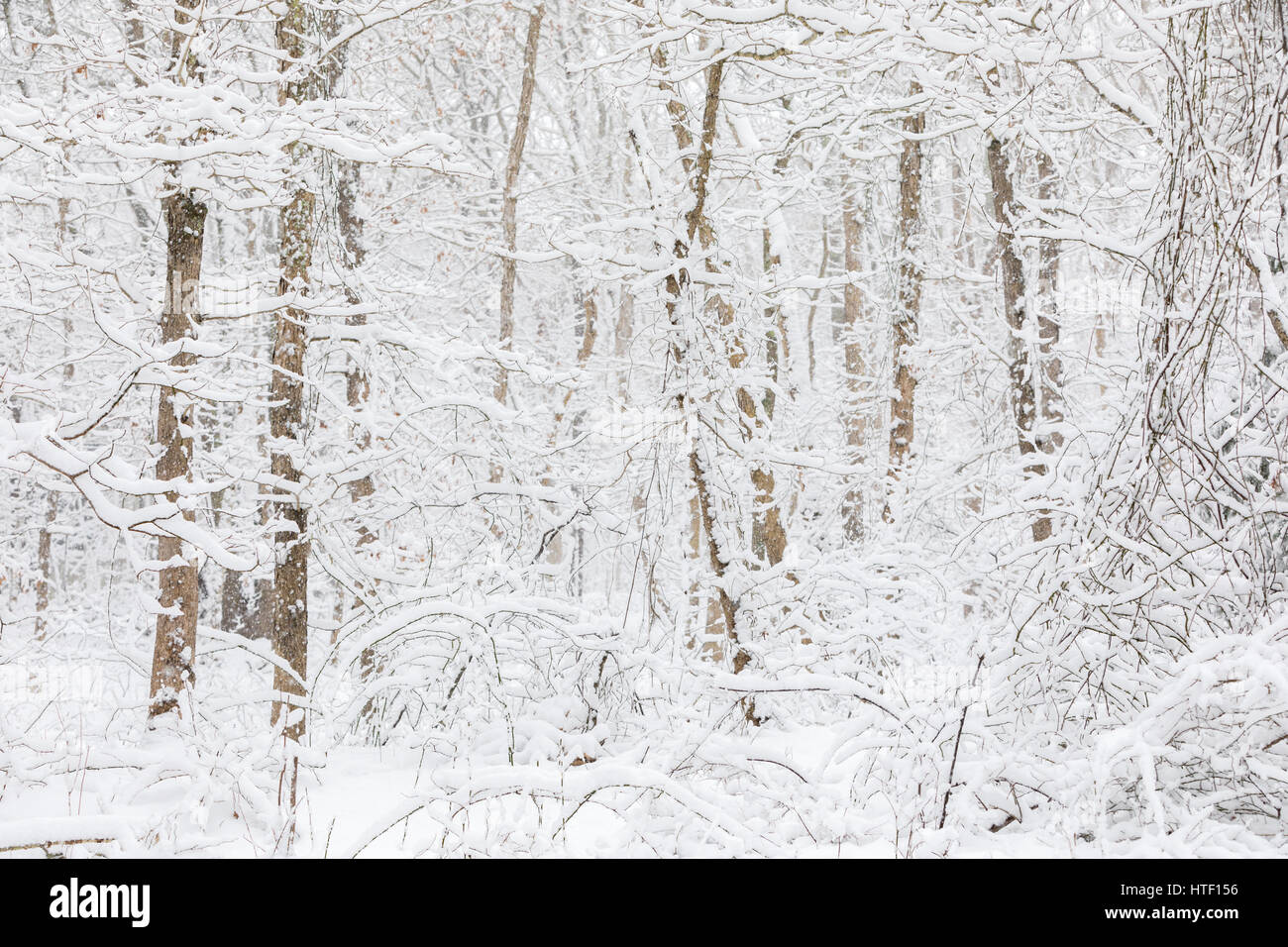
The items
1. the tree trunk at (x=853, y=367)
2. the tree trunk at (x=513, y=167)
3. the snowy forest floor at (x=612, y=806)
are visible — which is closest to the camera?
the snowy forest floor at (x=612, y=806)

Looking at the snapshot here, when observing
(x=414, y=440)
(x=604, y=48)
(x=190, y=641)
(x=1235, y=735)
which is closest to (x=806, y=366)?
(x=604, y=48)

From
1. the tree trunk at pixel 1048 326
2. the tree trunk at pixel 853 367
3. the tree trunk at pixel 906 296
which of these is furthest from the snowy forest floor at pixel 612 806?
the tree trunk at pixel 853 367

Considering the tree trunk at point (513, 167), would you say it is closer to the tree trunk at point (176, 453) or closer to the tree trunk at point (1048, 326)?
the tree trunk at point (176, 453)

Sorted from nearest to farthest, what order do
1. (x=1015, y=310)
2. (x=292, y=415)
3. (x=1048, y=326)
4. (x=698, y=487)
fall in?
(x=292, y=415), (x=698, y=487), (x=1015, y=310), (x=1048, y=326)

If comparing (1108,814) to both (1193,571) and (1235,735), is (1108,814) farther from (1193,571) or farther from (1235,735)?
(1193,571)

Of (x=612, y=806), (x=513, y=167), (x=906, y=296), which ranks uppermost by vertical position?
(x=513, y=167)

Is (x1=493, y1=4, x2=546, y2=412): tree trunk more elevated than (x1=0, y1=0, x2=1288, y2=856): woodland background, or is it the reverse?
(x1=493, y1=4, x2=546, y2=412): tree trunk

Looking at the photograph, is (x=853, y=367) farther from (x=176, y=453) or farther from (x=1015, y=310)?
(x=176, y=453)

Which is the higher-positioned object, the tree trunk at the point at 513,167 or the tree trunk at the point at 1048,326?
the tree trunk at the point at 513,167

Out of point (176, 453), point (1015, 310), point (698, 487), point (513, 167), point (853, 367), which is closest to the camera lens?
point (176, 453)

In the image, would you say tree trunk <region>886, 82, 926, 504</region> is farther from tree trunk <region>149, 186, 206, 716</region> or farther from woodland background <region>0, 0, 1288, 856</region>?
tree trunk <region>149, 186, 206, 716</region>

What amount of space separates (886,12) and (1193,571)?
123 inches

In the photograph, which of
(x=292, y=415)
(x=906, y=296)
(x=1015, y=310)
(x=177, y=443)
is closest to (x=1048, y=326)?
(x=1015, y=310)

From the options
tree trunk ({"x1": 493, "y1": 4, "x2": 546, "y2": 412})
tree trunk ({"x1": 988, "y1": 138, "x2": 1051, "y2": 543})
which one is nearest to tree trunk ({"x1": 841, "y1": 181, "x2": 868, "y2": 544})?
tree trunk ({"x1": 988, "y1": 138, "x2": 1051, "y2": 543})
